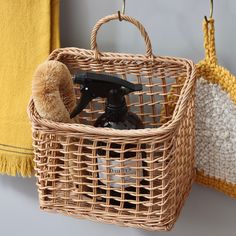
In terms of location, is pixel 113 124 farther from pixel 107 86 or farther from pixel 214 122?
pixel 214 122

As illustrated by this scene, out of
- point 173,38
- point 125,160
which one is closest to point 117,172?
point 125,160

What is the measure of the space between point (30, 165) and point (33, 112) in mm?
180

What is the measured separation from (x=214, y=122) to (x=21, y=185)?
1.32ft

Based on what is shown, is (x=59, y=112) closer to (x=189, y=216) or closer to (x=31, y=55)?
(x=31, y=55)

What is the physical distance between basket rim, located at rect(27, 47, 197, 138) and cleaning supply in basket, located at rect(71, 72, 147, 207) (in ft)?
0.10

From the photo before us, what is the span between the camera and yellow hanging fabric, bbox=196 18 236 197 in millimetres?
734

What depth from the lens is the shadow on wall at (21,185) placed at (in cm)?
96

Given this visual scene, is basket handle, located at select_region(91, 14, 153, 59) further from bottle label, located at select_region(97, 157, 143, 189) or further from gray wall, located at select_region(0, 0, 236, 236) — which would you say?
bottle label, located at select_region(97, 157, 143, 189)

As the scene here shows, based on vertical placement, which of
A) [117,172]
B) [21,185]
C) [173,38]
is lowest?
[21,185]

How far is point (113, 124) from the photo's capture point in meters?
0.68

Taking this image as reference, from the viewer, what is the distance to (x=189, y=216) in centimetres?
88

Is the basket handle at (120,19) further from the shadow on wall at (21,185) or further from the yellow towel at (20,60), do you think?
the shadow on wall at (21,185)

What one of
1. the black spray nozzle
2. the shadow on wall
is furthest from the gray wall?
the black spray nozzle

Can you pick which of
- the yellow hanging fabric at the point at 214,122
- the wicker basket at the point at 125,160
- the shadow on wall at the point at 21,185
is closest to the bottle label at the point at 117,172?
the wicker basket at the point at 125,160
